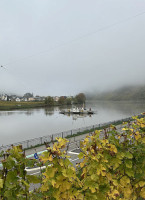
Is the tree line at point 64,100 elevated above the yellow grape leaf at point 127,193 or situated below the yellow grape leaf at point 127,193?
above

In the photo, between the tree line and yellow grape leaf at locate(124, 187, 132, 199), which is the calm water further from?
the tree line

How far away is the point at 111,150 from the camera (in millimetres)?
1929

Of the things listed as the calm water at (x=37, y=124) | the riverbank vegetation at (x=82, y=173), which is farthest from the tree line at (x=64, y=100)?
the riverbank vegetation at (x=82, y=173)

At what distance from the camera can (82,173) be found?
1840mm

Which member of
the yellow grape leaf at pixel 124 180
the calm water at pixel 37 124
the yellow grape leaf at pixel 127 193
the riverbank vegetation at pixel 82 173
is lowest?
the calm water at pixel 37 124

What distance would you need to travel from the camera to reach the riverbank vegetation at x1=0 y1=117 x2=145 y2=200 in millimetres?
A: 1393

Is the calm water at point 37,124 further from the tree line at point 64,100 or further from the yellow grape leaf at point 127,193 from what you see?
the tree line at point 64,100

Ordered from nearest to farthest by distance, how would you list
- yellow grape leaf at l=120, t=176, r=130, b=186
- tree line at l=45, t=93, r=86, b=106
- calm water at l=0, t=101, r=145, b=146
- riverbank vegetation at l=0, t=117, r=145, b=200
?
1. riverbank vegetation at l=0, t=117, r=145, b=200
2. yellow grape leaf at l=120, t=176, r=130, b=186
3. calm water at l=0, t=101, r=145, b=146
4. tree line at l=45, t=93, r=86, b=106

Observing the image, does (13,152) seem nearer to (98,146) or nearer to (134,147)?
(98,146)

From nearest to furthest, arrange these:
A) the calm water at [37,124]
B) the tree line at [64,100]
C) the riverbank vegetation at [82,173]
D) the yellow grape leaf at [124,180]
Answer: the riverbank vegetation at [82,173]
the yellow grape leaf at [124,180]
the calm water at [37,124]
the tree line at [64,100]

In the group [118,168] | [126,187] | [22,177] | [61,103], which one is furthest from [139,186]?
[61,103]

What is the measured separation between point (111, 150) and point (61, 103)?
134340mm

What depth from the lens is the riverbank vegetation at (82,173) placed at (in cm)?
139

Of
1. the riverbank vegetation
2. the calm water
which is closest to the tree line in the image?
the calm water
